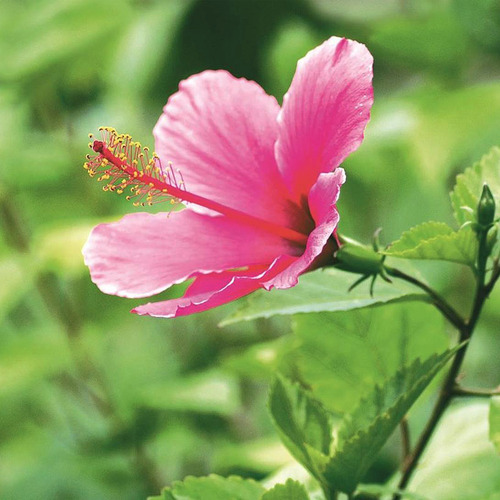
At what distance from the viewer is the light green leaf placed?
1.29 metres

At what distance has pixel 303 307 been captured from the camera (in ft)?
2.11

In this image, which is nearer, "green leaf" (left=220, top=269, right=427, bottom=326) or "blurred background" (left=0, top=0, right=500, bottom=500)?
"green leaf" (left=220, top=269, right=427, bottom=326)

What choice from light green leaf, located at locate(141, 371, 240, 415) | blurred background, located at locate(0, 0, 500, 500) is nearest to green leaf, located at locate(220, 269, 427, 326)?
blurred background, located at locate(0, 0, 500, 500)

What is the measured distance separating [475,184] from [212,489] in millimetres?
319

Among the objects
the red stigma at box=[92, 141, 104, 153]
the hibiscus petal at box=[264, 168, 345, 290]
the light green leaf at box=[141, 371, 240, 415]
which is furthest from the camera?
the light green leaf at box=[141, 371, 240, 415]

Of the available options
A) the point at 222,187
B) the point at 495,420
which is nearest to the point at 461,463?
the point at 495,420

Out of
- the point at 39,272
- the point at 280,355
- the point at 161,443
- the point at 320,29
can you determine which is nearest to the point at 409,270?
the point at 280,355

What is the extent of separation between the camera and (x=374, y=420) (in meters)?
0.58

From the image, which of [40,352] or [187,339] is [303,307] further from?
[187,339]

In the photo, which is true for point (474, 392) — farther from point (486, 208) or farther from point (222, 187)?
point (222, 187)

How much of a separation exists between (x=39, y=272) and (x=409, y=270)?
1.02 meters

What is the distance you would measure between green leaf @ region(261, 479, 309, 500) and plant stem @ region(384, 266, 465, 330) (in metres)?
0.18

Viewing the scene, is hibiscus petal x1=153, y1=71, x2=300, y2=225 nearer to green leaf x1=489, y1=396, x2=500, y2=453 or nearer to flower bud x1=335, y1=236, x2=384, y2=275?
flower bud x1=335, y1=236, x2=384, y2=275

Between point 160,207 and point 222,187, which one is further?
point 160,207
